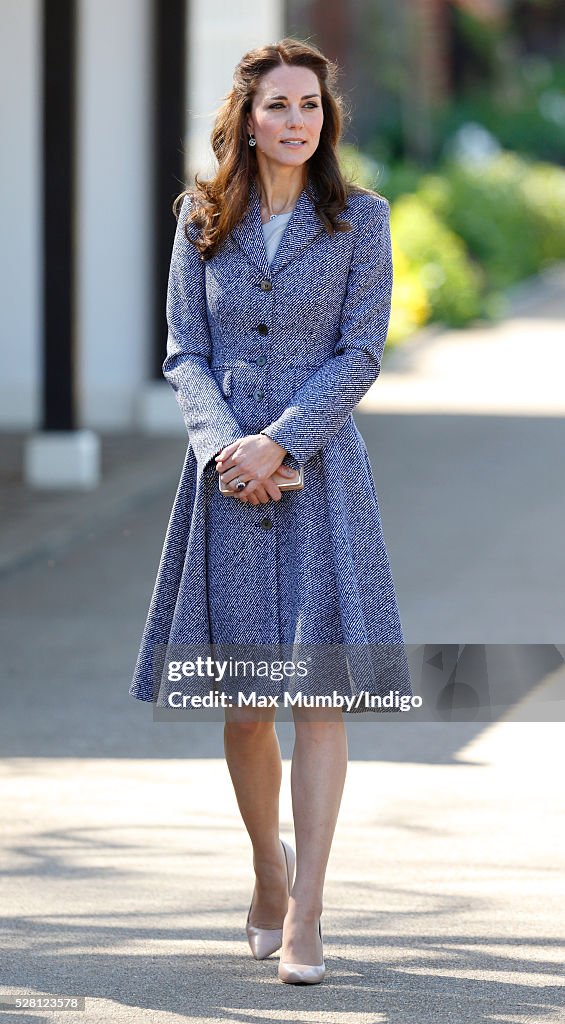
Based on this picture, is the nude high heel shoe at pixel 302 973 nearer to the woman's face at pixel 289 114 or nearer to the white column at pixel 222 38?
the woman's face at pixel 289 114

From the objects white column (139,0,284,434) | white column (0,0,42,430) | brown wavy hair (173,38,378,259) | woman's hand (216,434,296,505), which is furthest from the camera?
white column (139,0,284,434)

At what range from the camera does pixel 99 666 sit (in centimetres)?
654

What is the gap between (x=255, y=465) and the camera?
362 centimetres

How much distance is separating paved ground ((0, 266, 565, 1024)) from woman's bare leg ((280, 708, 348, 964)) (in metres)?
0.10

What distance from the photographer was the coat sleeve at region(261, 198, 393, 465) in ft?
11.9

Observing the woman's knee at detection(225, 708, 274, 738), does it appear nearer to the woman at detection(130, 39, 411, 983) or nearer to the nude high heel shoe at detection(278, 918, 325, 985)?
the woman at detection(130, 39, 411, 983)

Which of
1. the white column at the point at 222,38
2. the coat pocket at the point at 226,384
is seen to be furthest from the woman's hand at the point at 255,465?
the white column at the point at 222,38

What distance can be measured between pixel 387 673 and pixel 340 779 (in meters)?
0.24

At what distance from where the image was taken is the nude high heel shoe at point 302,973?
3.63 metres

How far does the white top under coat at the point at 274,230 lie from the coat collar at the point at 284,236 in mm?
11

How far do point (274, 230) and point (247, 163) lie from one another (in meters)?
0.15

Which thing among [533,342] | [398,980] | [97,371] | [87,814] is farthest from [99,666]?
[533,342]
